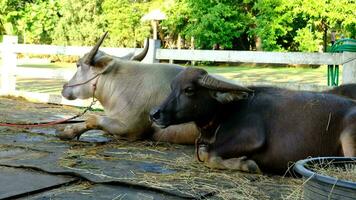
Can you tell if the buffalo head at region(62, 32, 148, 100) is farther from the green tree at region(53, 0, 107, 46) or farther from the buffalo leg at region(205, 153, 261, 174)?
the green tree at region(53, 0, 107, 46)

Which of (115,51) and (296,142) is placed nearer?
(296,142)

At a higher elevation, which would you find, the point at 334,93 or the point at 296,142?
the point at 334,93

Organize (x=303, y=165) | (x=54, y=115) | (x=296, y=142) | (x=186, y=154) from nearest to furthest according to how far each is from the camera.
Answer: (x=303, y=165), (x=296, y=142), (x=186, y=154), (x=54, y=115)

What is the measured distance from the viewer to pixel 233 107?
→ 4.33 metres

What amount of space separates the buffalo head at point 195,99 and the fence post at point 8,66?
7.18 m

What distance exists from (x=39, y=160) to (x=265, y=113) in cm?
195

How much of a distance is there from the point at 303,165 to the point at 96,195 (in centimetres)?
139

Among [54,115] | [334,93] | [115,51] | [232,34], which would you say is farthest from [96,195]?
[232,34]

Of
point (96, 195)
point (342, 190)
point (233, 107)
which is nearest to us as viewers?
point (342, 190)

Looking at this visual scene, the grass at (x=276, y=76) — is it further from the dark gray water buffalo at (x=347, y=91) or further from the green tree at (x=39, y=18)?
the green tree at (x=39, y=18)

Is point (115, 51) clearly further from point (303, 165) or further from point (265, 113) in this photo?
point (303, 165)

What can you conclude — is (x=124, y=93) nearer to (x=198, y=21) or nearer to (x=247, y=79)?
(x=247, y=79)

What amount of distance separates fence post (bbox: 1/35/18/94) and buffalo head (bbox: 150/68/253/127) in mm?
7179

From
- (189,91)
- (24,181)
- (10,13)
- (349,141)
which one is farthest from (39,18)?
(349,141)
